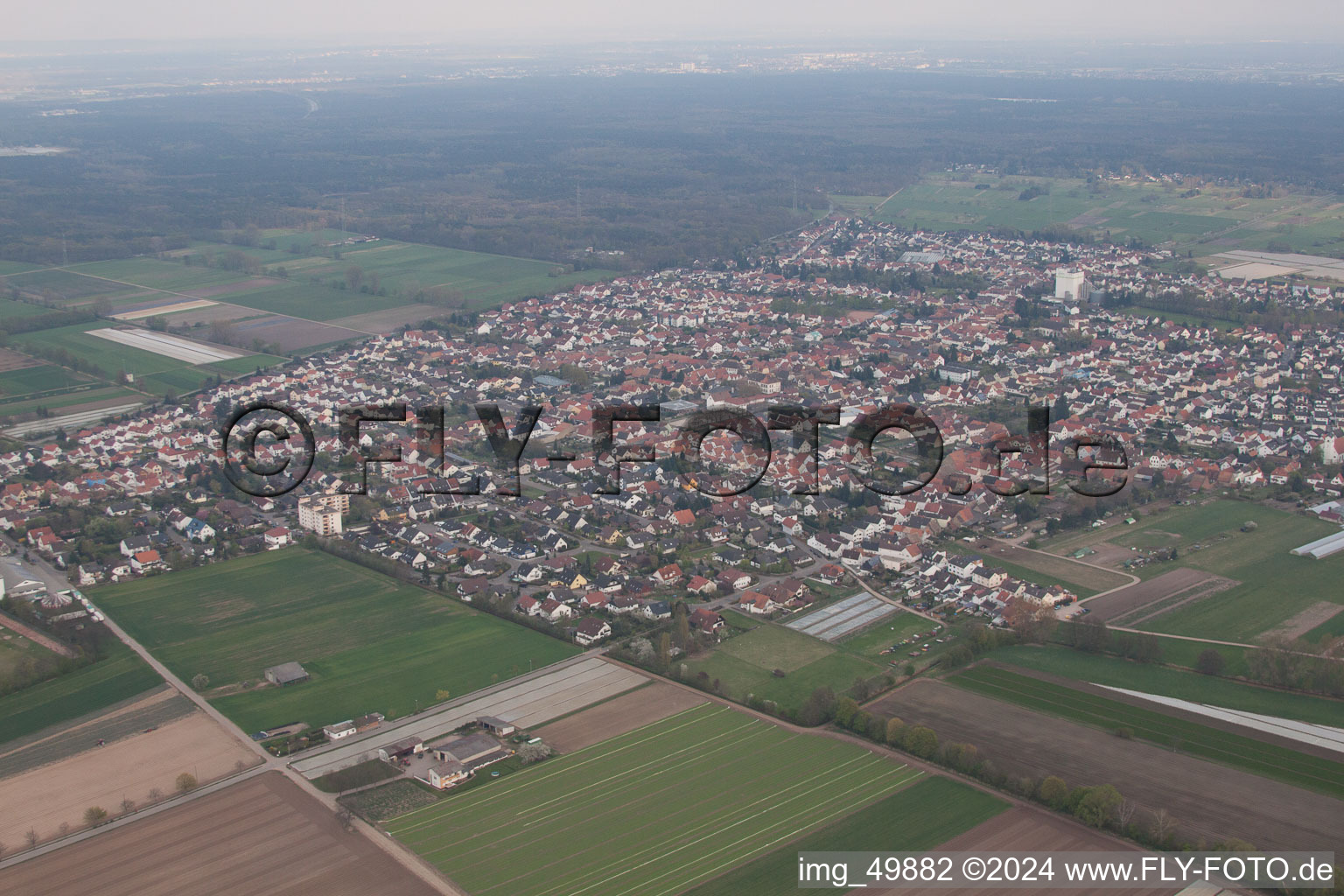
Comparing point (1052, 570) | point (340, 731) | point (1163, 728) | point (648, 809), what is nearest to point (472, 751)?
point (340, 731)

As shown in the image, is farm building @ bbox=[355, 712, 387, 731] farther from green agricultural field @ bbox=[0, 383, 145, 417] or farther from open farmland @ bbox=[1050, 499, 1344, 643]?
green agricultural field @ bbox=[0, 383, 145, 417]

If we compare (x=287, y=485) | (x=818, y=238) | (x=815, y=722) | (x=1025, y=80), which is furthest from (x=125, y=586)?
(x=1025, y=80)

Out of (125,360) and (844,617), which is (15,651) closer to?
(844,617)

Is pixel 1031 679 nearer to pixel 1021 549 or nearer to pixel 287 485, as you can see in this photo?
pixel 1021 549

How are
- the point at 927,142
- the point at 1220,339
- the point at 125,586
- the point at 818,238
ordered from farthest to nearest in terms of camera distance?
the point at 927,142, the point at 818,238, the point at 1220,339, the point at 125,586

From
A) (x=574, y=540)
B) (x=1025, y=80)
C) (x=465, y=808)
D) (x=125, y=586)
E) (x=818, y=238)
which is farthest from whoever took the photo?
(x=1025, y=80)
